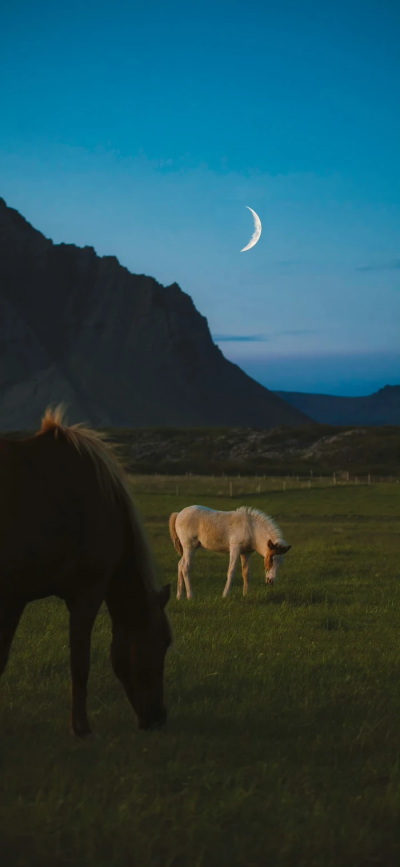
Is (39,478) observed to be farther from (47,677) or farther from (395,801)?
(395,801)

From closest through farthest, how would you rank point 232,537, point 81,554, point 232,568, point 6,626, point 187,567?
1. point 81,554
2. point 6,626
3. point 232,568
4. point 232,537
5. point 187,567

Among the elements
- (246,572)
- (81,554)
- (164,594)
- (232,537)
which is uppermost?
(81,554)

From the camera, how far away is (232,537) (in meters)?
13.8

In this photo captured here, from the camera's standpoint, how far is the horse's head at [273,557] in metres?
13.3

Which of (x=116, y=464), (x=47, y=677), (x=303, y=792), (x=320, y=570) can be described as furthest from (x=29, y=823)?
(x=320, y=570)

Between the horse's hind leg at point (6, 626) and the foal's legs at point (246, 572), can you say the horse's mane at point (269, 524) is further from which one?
the horse's hind leg at point (6, 626)

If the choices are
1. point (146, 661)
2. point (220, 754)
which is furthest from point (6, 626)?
point (220, 754)

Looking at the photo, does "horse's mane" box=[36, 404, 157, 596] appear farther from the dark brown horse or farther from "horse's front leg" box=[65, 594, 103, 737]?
"horse's front leg" box=[65, 594, 103, 737]

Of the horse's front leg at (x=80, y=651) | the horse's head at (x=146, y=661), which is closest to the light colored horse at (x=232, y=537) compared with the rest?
the horse's head at (x=146, y=661)

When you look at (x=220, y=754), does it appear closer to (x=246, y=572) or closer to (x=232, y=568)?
(x=232, y=568)

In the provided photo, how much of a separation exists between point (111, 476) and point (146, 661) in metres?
1.56

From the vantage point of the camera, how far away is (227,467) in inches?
3959

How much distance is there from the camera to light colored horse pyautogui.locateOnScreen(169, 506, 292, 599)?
13586 mm

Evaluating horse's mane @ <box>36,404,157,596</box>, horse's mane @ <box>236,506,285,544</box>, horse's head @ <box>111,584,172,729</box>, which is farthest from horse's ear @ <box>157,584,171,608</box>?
horse's mane @ <box>236,506,285,544</box>
